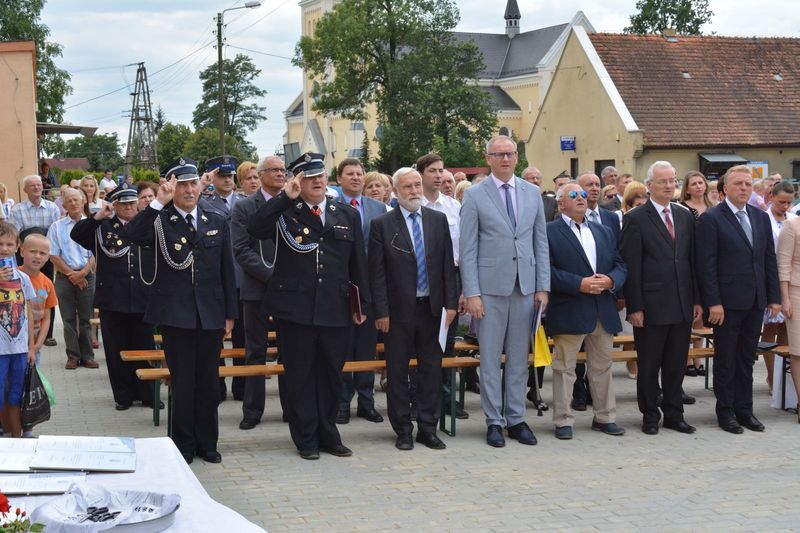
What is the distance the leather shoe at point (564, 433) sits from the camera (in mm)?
8758

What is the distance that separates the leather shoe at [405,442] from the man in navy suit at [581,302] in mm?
1268

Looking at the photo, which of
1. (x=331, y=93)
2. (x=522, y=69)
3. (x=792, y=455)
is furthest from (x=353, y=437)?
(x=522, y=69)

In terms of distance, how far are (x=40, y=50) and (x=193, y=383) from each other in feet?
184

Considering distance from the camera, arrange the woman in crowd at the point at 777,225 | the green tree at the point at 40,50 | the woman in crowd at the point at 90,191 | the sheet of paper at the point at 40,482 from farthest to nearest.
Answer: the green tree at the point at 40,50
the woman in crowd at the point at 90,191
the woman in crowd at the point at 777,225
the sheet of paper at the point at 40,482

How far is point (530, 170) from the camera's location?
13.6m

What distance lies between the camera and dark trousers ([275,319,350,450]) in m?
7.97

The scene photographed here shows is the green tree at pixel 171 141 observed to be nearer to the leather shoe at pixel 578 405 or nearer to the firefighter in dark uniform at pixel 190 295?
the leather shoe at pixel 578 405

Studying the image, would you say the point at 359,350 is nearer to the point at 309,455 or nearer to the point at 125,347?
the point at 309,455

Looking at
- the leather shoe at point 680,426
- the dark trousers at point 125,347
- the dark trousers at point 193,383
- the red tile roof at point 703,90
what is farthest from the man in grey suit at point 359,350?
the red tile roof at point 703,90

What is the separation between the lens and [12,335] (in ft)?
24.3

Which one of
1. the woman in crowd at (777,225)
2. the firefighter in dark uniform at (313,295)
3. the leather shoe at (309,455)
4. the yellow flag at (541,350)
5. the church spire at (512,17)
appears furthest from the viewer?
the church spire at (512,17)

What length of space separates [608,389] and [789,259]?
1.99 meters

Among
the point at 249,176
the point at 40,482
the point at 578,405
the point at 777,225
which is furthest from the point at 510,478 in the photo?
the point at 777,225

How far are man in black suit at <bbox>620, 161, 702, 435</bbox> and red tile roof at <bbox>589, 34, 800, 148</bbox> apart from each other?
1139 inches
